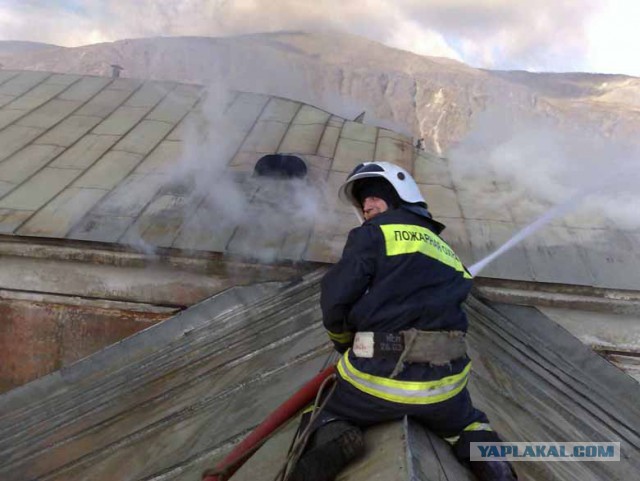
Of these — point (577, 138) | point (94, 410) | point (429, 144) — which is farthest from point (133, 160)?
point (429, 144)

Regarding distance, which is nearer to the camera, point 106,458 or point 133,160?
point 106,458

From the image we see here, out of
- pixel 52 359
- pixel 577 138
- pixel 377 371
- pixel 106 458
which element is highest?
pixel 377 371

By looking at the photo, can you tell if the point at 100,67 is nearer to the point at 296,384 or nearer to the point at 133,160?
the point at 133,160

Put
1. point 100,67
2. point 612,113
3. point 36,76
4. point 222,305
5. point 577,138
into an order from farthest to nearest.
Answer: point 612,113, point 100,67, point 36,76, point 577,138, point 222,305

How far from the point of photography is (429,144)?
61469 millimetres

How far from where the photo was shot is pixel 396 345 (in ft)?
7.66

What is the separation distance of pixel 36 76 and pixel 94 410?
19.9ft

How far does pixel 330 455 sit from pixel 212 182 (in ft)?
13.5

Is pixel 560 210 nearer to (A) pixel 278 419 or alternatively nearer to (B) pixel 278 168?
(B) pixel 278 168

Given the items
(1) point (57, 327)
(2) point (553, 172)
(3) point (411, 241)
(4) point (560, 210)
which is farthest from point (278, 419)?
(2) point (553, 172)

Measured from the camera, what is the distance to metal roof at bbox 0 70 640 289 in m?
5.12

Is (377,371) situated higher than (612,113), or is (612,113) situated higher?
(377,371)

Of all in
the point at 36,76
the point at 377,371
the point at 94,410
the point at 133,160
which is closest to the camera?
the point at 377,371

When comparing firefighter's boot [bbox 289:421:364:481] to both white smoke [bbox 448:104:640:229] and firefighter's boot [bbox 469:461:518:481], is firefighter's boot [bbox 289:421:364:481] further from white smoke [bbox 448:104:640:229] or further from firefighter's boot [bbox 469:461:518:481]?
white smoke [bbox 448:104:640:229]
